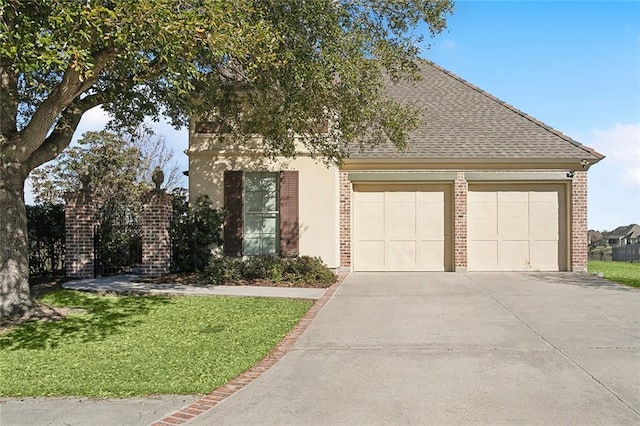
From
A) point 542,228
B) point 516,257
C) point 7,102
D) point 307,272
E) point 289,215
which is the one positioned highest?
point 7,102

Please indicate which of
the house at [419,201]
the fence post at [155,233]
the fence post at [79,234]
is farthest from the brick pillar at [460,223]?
the fence post at [79,234]

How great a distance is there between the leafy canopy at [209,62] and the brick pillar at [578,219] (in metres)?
6.66

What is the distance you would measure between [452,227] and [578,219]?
11.1ft

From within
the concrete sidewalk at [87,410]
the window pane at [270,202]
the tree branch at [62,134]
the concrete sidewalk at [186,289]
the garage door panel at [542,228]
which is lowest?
the concrete sidewalk at [87,410]

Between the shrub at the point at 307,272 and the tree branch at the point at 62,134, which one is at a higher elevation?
the tree branch at the point at 62,134

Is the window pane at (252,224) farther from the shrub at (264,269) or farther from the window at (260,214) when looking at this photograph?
the shrub at (264,269)

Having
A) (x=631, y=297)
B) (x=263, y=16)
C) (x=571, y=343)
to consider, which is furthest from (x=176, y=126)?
(x=631, y=297)

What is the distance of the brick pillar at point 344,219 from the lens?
46.7ft

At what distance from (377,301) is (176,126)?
6.14 meters

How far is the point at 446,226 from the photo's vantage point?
48.0 ft

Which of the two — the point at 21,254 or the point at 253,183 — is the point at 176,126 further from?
the point at 21,254

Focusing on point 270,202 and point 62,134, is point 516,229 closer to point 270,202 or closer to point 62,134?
point 270,202

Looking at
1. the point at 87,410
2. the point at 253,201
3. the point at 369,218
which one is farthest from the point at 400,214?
the point at 87,410

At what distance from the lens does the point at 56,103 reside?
8016mm
